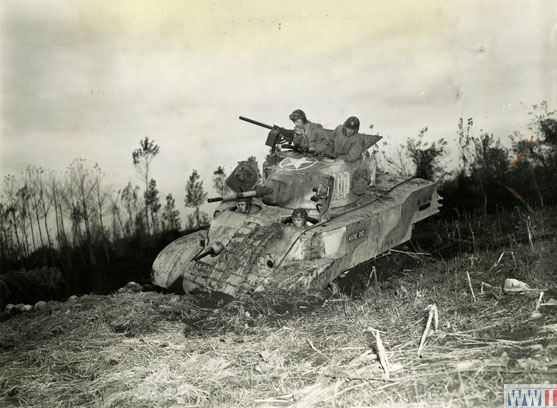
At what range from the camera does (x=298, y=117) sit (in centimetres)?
1182

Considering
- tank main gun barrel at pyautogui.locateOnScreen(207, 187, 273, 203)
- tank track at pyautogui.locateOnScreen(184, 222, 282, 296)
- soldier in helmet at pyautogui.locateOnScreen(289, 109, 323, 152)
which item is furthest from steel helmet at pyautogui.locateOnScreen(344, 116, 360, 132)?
tank track at pyautogui.locateOnScreen(184, 222, 282, 296)

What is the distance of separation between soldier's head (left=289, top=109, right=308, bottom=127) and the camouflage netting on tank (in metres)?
10.2

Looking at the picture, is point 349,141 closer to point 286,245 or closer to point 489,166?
point 286,245

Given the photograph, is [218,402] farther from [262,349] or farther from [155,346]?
[155,346]

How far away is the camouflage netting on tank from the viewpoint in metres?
17.1

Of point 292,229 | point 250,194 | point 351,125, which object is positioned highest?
point 351,125

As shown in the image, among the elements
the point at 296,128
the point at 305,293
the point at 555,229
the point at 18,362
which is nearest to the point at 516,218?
the point at 555,229

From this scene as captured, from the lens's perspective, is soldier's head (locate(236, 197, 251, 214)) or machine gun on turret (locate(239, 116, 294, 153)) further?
machine gun on turret (locate(239, 116, 294, 153))

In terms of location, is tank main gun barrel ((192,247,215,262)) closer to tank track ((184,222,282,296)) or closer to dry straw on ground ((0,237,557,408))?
tank track ((184,222,282,296))

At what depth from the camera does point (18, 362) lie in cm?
669

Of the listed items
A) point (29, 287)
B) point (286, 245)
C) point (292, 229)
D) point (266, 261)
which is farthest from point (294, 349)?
point (29, 287)

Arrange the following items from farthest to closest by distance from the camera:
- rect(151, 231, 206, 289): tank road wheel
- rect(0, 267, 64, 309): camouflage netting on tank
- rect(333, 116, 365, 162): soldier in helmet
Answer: rect(0, 267, 64, 309): camouflage netting on tank
rect(333, 116, 365, 162): soldier in helmet
rect(151, 231, 206, 289): tank road wheel

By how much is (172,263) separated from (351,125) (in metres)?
4.43

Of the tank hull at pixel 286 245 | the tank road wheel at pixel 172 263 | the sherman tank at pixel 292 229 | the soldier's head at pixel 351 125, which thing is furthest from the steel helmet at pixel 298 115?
the tank road wheel at pixel 172 263
